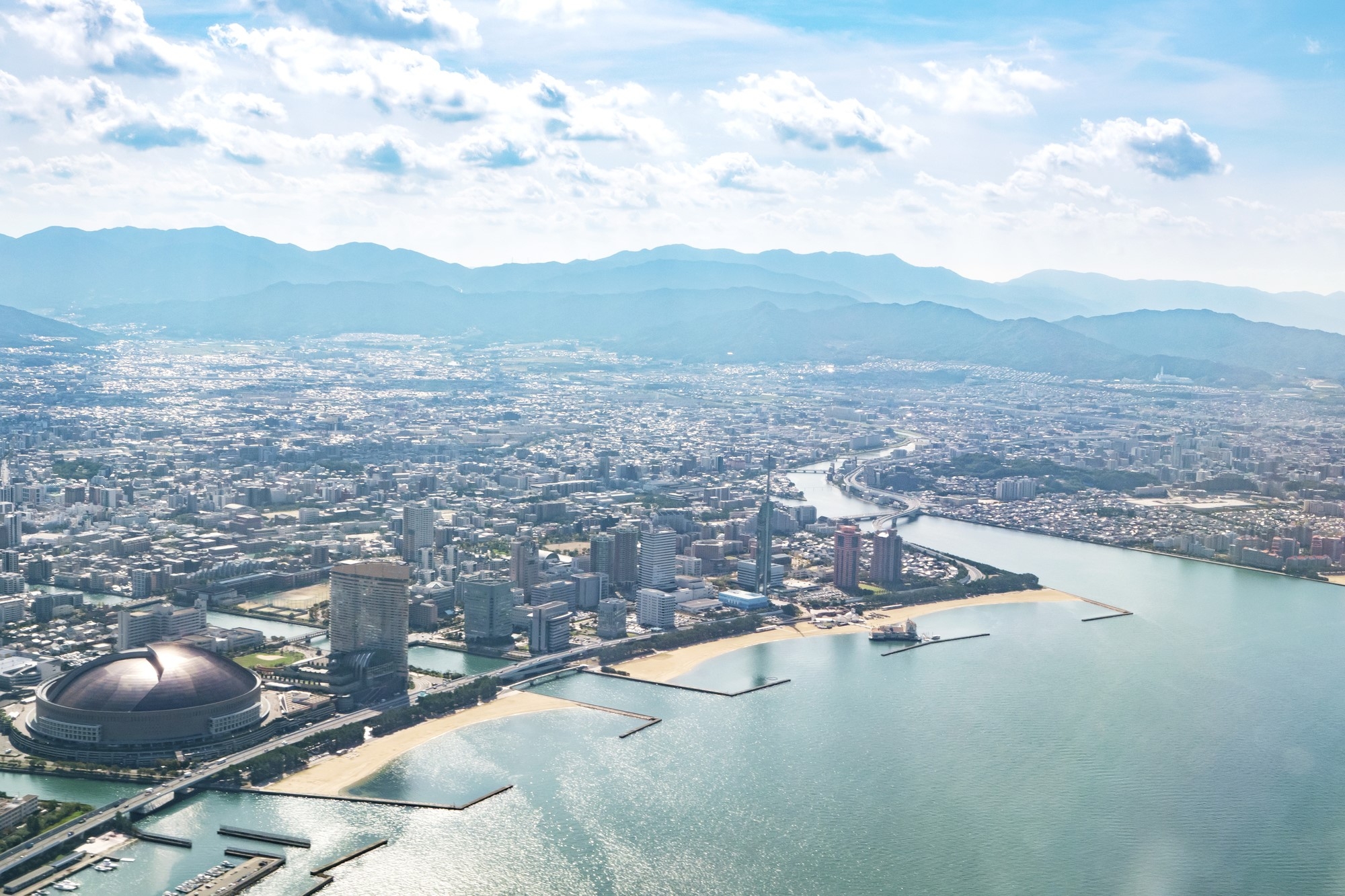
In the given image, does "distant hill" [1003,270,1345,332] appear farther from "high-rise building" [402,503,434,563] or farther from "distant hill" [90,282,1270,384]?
"high-rise building" [402,503,434,563]

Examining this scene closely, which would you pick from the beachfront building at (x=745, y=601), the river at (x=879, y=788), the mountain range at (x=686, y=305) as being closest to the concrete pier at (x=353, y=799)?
the river at (x=879, y=788)

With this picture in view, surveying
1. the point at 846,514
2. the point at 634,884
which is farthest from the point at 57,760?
the point at 846,514

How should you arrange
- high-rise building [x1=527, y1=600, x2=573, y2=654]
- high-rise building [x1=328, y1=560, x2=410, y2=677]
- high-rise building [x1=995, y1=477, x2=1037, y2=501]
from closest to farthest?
high-rise building [x1=328, y1=560, x2=410, y2=677] < high-rise building [x1=527, y1=600, x2=573, y2=654] < high-rise building [x1=995, y1=477, x2=1037, y2=501]

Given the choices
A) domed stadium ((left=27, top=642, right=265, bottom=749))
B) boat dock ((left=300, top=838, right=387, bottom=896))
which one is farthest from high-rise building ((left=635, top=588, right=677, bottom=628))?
boat dock ((left=300, top=838, right=387, bottom=896))

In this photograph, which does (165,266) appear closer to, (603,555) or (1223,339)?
(1223,339)

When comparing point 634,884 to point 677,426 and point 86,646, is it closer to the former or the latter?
point 86,646

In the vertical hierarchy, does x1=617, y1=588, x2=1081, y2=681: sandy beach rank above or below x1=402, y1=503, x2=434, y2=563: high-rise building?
below
